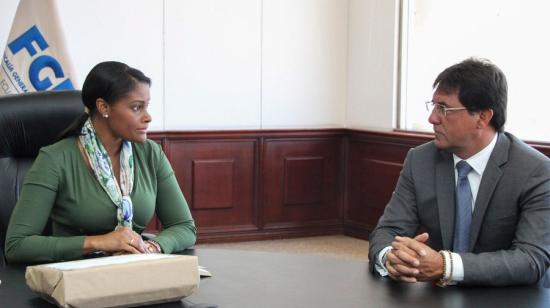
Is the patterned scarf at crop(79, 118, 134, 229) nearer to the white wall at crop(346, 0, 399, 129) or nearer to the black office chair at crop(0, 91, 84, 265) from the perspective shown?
the black office chair at crop(0, 91, 84, 265)

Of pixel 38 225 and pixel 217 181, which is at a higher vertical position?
pixel 38 225

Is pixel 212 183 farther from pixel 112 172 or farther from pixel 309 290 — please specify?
pixel 309 290

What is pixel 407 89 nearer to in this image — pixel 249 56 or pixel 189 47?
pixel 249 56

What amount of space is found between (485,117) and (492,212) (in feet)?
1.02

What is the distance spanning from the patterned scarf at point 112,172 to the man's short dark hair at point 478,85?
1047 millimetres

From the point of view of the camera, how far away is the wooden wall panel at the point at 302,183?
20.4 feet

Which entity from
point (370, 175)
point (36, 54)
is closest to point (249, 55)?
point (370, 175)

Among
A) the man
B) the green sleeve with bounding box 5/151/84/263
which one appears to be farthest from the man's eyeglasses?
the green sleeve with bounding box 5/151/84/263

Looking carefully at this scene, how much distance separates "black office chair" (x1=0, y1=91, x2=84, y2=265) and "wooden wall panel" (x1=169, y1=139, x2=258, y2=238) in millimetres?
3022

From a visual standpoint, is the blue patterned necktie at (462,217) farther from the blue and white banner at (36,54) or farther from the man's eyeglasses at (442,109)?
the blue and white banner at (36,54)

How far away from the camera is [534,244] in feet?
7.33

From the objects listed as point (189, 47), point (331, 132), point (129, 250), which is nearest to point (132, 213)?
point (129, 250)

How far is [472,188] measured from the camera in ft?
8.02

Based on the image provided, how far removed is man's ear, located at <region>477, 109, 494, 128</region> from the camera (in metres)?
2.49
